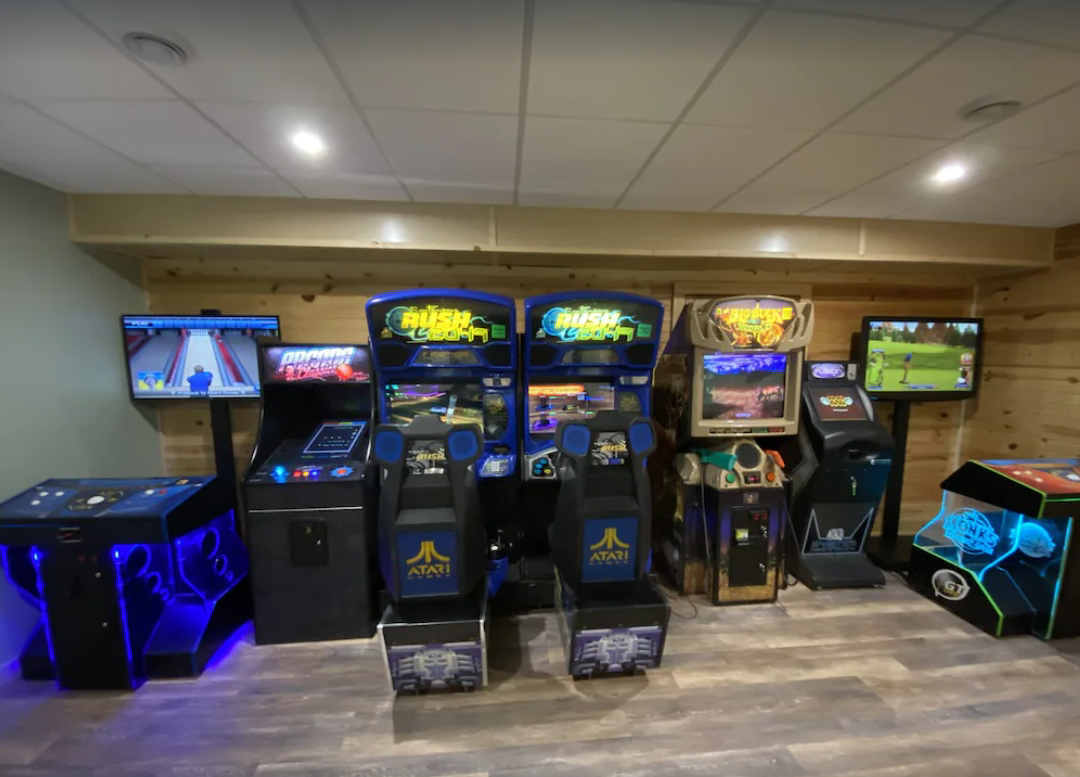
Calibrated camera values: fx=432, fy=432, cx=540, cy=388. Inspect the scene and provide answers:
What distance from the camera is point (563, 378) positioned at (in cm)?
251

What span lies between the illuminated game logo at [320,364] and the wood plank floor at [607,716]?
1.44m

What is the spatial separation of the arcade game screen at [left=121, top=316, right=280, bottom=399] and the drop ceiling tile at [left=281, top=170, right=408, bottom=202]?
0.88m

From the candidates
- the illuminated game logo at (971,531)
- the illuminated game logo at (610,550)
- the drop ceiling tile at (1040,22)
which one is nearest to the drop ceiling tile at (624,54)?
the drop ceiling tile at (1040,22)

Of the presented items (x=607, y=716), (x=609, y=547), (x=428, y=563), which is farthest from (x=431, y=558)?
(x=607, y=716)

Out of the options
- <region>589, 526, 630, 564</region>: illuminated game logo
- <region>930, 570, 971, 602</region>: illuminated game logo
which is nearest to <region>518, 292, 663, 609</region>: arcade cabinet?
<region>589, 526, 630, 564</region>: illuminated game logo

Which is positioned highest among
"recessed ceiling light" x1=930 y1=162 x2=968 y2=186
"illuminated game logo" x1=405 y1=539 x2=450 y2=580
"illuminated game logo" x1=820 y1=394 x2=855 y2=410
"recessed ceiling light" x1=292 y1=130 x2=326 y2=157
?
"recessed ceiling light" x1=292 y1=130 x2=326 y2=157

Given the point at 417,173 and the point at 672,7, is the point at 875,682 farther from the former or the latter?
the point at 417,173

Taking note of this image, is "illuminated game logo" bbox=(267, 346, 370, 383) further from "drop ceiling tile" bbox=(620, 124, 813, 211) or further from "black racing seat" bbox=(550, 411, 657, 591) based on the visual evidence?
"drop ceiling tile" bbox=(620, 124, 813, 211)

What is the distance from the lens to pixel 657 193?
2.39 m

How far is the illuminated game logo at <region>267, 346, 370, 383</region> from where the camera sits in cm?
231

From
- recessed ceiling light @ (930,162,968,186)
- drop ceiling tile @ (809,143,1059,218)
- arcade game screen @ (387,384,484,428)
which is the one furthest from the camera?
arcade game screen @ (387,384,484,428)

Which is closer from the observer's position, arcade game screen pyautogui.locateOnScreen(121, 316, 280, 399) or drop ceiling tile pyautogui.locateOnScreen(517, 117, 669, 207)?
drop ceiling tile pyautogui.locateOnScreen(517, 117, 669, 207)

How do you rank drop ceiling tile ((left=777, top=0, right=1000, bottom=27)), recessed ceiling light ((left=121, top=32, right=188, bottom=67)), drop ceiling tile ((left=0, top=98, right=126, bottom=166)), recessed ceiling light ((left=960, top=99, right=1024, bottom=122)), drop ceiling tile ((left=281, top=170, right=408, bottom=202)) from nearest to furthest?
drop ceiling tile ((left=777, top=0, right=1000, bottom=27)), recessed ceiling light ((left=121, top=32, right=188, bottom=67)), recessed ceiling light ((left=960, top=99, right=1024, bottom=122)), drop ceiling tile ((left=0, top=98, right=126, bottom=166)), drop ceiling tile ((left=281, top=170, right=408, bottom=202))

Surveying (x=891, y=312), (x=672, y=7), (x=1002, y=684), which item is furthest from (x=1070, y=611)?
(x=672, y=7)
